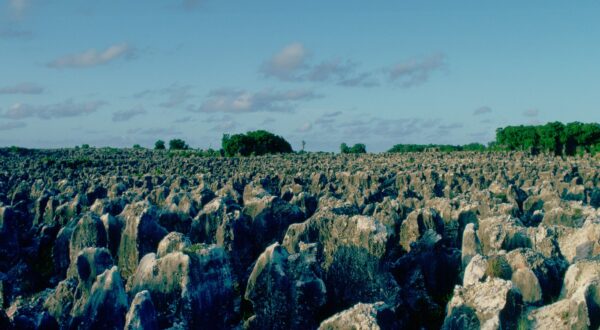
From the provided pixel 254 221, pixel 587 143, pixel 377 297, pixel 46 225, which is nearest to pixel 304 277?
pixel 377 297

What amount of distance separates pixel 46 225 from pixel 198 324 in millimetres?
11797

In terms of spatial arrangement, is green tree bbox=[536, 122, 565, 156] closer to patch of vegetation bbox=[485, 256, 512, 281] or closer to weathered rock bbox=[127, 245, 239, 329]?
patch of vegetation bbox=[485, 256, 512, 281]

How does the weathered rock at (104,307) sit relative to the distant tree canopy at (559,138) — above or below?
below

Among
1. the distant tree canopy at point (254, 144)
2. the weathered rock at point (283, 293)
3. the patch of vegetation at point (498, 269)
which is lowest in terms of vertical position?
the weathered rock at point (283, 293)

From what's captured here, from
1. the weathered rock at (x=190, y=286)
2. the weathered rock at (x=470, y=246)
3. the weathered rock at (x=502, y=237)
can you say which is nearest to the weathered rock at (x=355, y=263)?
the weathered rock at (x=470, y=246)

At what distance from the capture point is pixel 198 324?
29.8 ft

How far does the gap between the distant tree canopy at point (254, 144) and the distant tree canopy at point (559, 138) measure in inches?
1330

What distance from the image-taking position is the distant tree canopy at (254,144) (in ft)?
271

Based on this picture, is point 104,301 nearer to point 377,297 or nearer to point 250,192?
point 377,297

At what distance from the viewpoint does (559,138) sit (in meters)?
80.1

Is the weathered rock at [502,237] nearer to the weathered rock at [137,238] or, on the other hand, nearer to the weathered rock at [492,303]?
the weathered rock at [492,303]

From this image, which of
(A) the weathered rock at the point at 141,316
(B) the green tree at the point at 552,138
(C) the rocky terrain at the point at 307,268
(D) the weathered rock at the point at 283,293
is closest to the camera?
(A) the weathered rock at the point at 141,316

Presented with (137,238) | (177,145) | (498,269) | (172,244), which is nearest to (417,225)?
(498,269)

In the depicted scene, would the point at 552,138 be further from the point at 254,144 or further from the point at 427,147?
the point at 254,144
